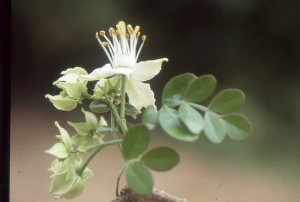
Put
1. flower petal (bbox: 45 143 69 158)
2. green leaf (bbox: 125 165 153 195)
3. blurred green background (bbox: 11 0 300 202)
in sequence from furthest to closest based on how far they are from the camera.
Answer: blurred green background (bbox: 11 0 300 202) → flower petal (bbox: 45 143 69 158) → green leaf (bbox: 125 165 153 195)

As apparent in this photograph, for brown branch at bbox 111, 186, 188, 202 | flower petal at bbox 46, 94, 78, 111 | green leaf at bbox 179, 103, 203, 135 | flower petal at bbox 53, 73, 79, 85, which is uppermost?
green leaf at bbox 179, 103, 203, 135

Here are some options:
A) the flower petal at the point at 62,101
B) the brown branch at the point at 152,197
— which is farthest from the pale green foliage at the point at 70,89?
the brown branch at the point at 152,197

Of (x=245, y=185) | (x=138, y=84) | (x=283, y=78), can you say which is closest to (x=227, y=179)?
(x=245, y=185)

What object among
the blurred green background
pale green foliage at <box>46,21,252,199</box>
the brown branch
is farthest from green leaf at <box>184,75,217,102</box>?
the blurred green background

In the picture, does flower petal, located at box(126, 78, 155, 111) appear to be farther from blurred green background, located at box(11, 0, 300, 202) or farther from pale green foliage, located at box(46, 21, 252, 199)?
blurred green background, located at box(11, 0, 300, 202)

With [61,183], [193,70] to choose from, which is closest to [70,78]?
[61,183]

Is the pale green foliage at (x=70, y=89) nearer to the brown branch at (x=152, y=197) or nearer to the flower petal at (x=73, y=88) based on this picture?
the flower petal at (x=73, y=88)

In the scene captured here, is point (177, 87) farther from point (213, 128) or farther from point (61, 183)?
point (61, 183)
